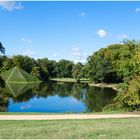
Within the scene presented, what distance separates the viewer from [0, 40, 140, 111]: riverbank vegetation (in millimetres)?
27052

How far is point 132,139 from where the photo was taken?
988 centimetres

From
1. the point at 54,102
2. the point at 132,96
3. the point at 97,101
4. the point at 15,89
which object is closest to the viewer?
the point at 132,96

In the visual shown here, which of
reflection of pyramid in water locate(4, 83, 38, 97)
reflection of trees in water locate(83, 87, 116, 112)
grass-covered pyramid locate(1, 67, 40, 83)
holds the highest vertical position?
grass-covered pyramid locate(1, 67, 40, 83)

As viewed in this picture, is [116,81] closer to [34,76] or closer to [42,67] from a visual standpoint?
[34,76]

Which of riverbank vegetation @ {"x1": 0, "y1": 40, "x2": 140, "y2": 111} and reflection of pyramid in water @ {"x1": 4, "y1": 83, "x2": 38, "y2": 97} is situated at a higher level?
riverbank vegetation @ {"x1": 0, "y1": 40, "x2": 140, "y2": 111}

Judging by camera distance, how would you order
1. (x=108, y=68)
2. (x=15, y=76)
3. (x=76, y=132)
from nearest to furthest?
(x=76, y=132), (x=108, y=68), (x=15, y=76)

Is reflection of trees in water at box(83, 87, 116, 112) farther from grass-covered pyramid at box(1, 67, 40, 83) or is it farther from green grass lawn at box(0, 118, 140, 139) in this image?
grass-covered pyramid at box(1, 67, 40, 83)

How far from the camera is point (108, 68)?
287ft

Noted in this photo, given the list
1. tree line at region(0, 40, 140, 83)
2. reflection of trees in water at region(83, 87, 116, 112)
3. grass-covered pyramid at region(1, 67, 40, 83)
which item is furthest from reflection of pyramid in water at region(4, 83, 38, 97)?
grass-covered pyramid at region(1, 67, 40, 83)

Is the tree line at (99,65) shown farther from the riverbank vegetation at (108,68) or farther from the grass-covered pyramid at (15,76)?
the grass-covered pyramid at (15,76)

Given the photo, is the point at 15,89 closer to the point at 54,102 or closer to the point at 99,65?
the point at 99,65

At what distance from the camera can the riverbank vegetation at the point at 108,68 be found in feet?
88.8

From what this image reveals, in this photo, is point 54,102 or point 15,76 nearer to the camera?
point 54,102

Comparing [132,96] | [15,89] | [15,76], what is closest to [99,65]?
[15,89]
